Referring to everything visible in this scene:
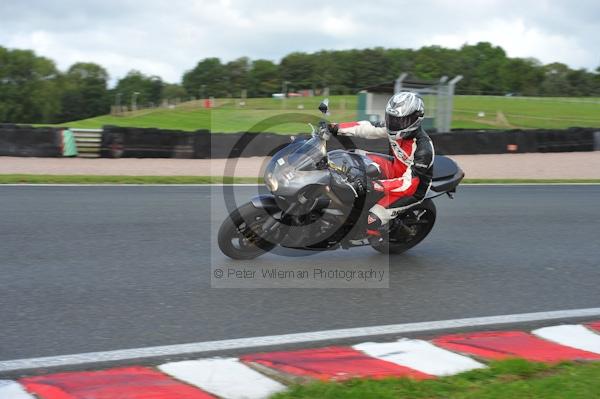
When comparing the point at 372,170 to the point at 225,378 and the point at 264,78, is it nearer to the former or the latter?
the point at 225,378

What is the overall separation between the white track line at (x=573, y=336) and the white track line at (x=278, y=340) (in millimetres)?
226

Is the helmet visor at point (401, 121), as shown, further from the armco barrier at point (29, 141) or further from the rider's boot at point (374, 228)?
the armco barrier at point (29, 141)

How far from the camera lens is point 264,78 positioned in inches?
3280

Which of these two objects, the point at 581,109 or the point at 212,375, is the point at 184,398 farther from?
the point at 581,109

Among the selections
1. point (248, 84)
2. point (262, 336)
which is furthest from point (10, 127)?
point (248, 84)

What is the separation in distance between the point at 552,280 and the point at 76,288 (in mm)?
4408

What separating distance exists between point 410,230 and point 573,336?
232 centimetres

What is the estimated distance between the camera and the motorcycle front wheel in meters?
5.76

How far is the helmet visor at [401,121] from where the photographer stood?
5863mm

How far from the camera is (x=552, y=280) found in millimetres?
6082

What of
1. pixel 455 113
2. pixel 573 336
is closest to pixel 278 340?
pixel 573 336

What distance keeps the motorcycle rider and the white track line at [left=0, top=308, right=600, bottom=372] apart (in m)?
1.52

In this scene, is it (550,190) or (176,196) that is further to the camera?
(550,190)

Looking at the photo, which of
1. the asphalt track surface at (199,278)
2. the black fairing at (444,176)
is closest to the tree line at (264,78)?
the asphalt track surface at (199,278)
